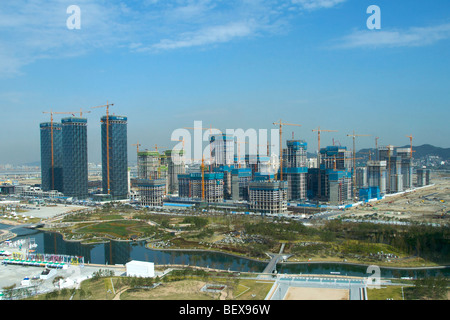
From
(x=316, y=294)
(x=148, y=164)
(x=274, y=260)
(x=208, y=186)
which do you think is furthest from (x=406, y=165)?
(x=316, y=294)

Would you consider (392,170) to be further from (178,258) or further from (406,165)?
(178,258)

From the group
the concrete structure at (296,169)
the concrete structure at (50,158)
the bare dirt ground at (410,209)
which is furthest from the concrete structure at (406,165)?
the concrete structure at (50,158)

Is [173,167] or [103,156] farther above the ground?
[103,156]

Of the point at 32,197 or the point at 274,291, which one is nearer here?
the point at 274,291

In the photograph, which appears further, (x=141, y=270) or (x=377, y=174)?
(x=377, y=174)
